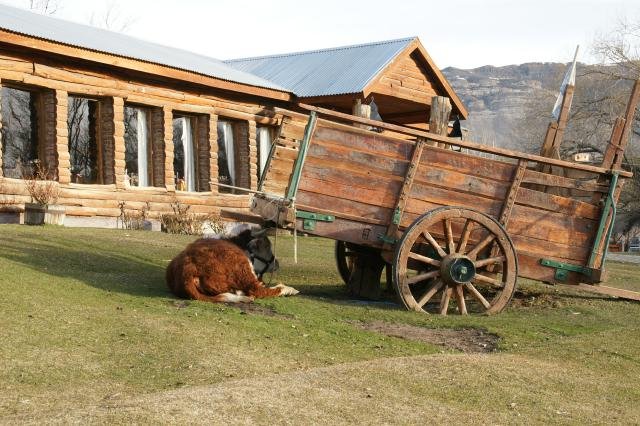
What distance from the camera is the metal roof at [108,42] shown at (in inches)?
698

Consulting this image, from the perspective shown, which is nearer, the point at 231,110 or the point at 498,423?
the point at 498,423

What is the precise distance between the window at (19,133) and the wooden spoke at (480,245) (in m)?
12.0

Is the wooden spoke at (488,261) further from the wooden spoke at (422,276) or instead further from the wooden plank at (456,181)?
the wooden plank at (456,181)

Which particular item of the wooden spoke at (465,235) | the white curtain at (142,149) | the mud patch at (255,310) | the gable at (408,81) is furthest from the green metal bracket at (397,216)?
the gable at (408,81)

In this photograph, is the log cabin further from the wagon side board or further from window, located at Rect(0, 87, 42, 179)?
the wagon side board

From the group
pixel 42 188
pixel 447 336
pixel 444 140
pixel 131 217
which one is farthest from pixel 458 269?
pixel 131 217

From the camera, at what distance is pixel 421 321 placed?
9008 millimetres

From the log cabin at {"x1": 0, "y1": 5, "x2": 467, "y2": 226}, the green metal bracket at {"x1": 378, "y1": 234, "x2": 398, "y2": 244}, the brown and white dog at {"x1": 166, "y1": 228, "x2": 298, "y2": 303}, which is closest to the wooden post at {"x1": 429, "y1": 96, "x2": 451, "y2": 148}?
the green metal bracket at {"x1": 378, "y1": 234, "x2": 398, "y2": 244}

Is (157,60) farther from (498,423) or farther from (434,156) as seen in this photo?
(498,423)

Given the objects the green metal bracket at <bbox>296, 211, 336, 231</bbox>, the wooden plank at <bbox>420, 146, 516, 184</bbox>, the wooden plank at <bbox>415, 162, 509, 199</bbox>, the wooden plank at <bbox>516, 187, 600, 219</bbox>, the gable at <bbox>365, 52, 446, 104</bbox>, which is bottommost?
the green metal bracket at <bbox>296, 211, 336, 231</bbox>

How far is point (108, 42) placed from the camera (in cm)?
2016

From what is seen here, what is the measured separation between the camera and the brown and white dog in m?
9.30

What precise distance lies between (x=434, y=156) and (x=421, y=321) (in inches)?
76.5

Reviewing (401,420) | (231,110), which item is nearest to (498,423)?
(401,420)
